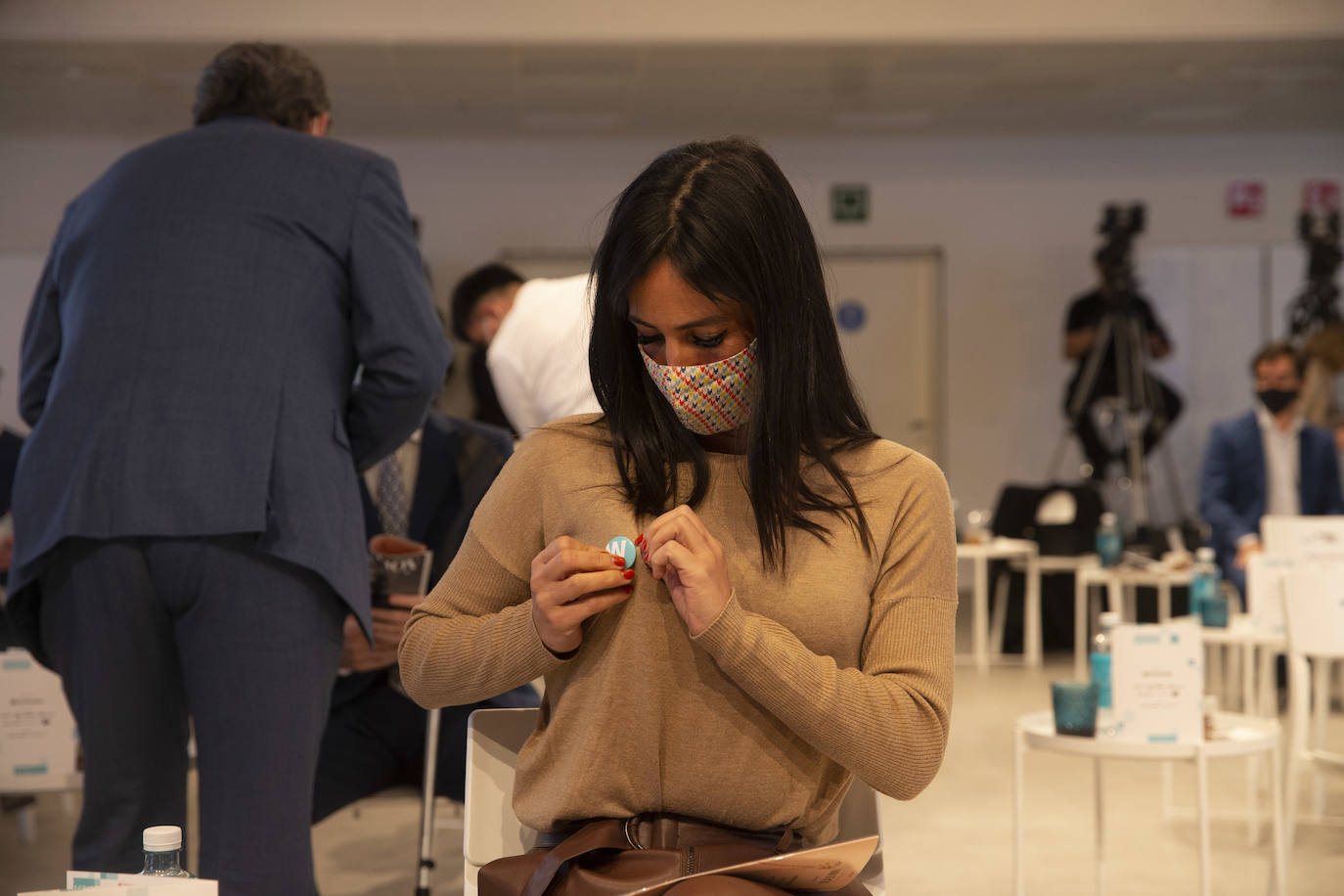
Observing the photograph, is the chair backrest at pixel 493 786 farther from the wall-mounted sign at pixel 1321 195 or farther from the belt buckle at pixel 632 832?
the wall-mounted sign at pixel 1321 195

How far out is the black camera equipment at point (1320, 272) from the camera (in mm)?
8164

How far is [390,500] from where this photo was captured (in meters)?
2.63

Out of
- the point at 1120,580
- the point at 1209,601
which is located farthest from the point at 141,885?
the point at 1120,580

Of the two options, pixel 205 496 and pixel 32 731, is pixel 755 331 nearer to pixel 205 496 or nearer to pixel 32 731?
pixel 205 496

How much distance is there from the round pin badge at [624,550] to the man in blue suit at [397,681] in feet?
3.58

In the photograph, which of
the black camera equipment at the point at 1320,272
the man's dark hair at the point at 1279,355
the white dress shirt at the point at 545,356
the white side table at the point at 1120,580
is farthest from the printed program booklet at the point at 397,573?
the black camera equipment at the point at 1320,272

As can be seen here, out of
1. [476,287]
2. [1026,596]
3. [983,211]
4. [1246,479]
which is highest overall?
[983,211]

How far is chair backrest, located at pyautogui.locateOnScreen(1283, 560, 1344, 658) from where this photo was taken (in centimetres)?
357

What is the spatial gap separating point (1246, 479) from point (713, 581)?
543 cm

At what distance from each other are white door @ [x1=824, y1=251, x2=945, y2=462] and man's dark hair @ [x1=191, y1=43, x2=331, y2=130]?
7.69 meters

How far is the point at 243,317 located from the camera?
6.09 feet

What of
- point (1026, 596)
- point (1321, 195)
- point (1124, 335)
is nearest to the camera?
point (1026, 596)

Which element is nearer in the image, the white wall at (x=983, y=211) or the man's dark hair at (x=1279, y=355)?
the man's dark hair at (x=1279, y=355)

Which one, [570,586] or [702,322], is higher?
[702,322]
